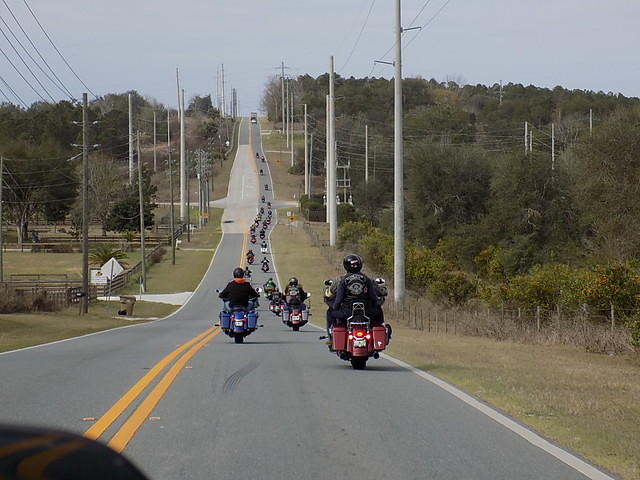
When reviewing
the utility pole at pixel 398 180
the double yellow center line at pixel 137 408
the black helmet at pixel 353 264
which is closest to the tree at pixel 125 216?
the utility pole at pixel 398 180

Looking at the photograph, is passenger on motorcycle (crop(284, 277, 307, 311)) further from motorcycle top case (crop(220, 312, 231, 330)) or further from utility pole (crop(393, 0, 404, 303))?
motorcycle top case (crop(220, 312, 231, 330))

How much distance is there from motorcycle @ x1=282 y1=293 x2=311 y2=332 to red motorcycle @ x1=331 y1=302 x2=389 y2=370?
1745 centimetres

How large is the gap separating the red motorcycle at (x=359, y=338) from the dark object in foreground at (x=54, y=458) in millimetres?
11202

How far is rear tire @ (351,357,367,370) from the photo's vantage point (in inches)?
571

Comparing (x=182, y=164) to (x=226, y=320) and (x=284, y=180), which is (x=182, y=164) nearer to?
(x=284, y=180)

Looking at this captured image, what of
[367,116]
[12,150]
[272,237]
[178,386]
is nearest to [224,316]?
[178,386]

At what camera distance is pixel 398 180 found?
40.3m

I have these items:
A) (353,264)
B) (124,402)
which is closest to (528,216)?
(353,264)

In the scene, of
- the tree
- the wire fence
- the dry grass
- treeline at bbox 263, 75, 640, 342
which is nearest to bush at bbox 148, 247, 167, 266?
the tree

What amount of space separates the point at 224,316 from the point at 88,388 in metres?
9.99

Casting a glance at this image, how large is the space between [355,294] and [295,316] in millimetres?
17911

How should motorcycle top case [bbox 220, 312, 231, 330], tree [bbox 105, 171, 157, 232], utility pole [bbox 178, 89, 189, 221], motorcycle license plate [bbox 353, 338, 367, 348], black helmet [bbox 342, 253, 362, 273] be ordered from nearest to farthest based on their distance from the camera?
motorcycle license plate [bbox 353, 338, 367, 348] → black helmet [bbox 342, 253, 362, 273] → motorcycle top case [bbox 220, 312, 231, 330] → tree [bbox 105, 171, 157, 232] → utility pole [bbox 178, 89, 189, 221]

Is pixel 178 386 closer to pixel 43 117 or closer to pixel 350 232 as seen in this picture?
pixel 350 232

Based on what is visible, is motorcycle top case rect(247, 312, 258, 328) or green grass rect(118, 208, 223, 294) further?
green grass rect(118, 208, 223, 294)
